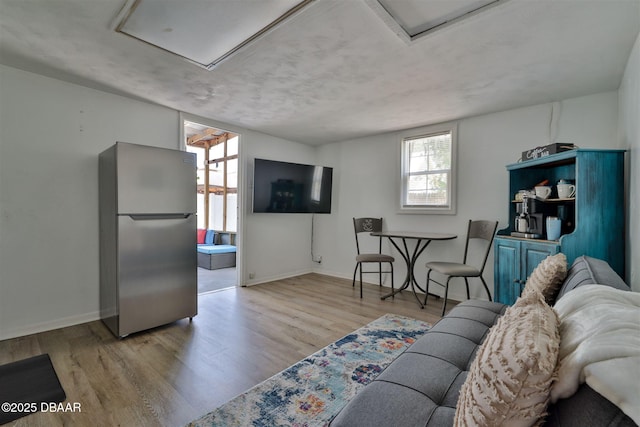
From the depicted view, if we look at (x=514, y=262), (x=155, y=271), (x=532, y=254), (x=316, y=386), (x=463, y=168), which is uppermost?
(x=463, y=168)

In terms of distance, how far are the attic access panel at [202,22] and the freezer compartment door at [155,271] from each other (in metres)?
1.54

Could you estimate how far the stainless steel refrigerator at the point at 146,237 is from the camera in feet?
8.60

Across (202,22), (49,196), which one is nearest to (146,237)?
(49,196)

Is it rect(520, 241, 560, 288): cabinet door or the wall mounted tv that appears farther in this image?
A: the wall mounted tv

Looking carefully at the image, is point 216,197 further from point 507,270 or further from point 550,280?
point 550,280

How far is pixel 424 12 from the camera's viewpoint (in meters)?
1.80

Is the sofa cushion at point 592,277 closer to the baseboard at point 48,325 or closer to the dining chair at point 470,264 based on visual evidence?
the dining chair at point 470,264

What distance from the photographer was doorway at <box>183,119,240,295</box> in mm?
5887

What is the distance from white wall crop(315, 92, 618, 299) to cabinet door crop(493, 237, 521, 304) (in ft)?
2.18

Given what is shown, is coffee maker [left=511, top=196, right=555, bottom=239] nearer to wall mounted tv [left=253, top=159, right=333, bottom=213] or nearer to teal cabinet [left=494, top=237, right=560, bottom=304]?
teal cabinet [left=494, top=237, right=560, bottom=304]

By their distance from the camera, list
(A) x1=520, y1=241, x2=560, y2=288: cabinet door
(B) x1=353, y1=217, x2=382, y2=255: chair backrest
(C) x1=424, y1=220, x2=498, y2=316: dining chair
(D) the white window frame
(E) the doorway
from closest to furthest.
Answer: (A) x1=520, y1=241, x2=560, y2=288: cabinet door < (C) x1=424, y1=220, x2=498, y2=316: dining chair < (D) the white window frame < (B) x1=353, y1=217, x2=382, y2=255: chair backrest < (E) the doorway

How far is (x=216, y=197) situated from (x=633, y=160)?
7178mm

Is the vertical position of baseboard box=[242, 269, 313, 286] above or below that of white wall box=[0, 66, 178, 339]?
below

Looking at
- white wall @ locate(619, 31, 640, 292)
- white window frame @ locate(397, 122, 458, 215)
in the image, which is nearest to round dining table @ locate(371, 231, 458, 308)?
white window frame @ locate(397, 122, 458, 215)
